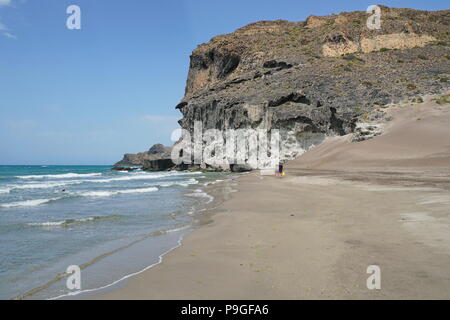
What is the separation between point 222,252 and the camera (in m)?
6.25

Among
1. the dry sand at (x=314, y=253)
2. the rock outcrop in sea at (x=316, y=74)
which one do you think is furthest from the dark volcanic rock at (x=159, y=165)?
the dry sand at (x=314, y=253)

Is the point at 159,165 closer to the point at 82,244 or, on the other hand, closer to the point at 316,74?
the point at 316,74

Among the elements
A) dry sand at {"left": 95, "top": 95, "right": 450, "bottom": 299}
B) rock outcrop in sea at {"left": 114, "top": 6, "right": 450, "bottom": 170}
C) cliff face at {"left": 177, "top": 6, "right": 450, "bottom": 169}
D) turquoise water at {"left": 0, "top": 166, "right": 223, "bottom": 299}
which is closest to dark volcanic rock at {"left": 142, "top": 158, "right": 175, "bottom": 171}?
rock outcrop in sea at {"left": 114, "top": 6, "right": 450, "bottom": 170}

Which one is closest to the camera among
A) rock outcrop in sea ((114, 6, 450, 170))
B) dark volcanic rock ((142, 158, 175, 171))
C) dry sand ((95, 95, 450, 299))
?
dry sand ((95, 95, 450, 299))

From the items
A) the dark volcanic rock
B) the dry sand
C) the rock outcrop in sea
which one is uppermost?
the rock outcrop in sea

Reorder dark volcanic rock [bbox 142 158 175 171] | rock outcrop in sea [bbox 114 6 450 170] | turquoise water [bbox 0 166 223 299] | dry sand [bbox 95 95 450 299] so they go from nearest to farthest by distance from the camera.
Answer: dry sand [bbox 95 95 450 299]
turquoise water [bbox 0 166 223 299]
rock outcrop in sea [bbox 114 6 450 170]
dark volcanic rock [bbox 142 158 175 171]

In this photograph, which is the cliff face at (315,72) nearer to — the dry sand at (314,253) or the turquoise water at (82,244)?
the dry sand at (314,253)

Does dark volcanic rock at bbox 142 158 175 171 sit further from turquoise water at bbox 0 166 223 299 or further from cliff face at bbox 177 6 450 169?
turquoise water at bbox 0 166 223 299

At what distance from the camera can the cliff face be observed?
44938 mm

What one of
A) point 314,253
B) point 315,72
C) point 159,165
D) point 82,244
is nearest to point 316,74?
point 315,72

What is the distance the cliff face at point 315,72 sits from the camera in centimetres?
4494
